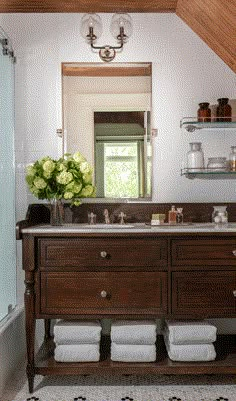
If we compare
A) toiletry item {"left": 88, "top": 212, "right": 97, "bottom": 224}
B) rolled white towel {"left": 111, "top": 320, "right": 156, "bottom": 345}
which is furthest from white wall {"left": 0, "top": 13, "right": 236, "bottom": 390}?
rolled white towel {"left": 111, "top": 320, "right": 156, "bottom": 345}

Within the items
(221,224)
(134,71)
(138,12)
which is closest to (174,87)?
(134,71)

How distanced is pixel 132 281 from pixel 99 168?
2.83ft

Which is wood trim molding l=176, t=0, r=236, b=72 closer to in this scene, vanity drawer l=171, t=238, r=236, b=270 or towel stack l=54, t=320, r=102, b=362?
vanity drawer l=171, t=238, r=236, b=270

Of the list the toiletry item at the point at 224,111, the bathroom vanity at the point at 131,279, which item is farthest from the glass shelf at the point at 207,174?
the bathroom vanity at the point at 131,279

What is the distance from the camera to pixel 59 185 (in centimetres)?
295

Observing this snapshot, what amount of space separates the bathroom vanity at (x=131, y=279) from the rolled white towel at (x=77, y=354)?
0.03 meters

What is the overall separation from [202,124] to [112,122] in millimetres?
537

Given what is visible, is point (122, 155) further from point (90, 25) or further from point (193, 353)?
point (193, 353)

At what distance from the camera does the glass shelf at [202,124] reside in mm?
3133

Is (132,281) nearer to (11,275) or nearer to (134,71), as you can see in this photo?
(11,275)

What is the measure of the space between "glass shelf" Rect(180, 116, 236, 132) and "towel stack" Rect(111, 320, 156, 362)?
120 centimetres

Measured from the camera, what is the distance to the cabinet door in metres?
2.65

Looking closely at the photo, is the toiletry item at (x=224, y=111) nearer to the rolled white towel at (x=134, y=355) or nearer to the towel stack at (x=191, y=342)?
the towel stack at (x=191, y=342)

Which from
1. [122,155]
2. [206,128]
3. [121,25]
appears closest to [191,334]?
[122,155]
